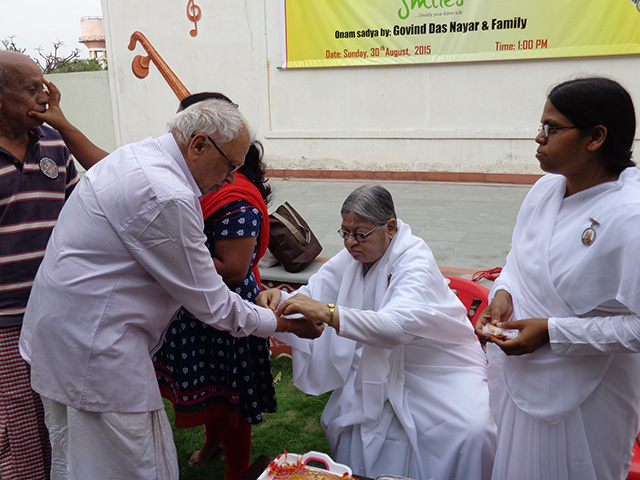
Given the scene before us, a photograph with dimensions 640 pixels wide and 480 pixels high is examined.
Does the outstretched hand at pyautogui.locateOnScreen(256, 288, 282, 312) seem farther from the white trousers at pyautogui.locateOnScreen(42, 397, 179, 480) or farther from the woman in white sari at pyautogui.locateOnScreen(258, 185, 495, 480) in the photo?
the white trousers at pyautogui.locateOnScreen(42, 397, 179, 480)

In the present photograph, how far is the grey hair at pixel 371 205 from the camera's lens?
2561mm

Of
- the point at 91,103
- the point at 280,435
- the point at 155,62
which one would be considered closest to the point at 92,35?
the point at 91,103

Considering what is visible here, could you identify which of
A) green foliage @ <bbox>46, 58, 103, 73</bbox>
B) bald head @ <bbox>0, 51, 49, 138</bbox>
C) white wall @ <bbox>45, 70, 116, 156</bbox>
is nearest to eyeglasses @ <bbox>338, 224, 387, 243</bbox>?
bald head @ <bbox>0, 51, 49, 138</bbox>

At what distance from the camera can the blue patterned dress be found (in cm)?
259

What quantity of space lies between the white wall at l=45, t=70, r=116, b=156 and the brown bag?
30.8ft

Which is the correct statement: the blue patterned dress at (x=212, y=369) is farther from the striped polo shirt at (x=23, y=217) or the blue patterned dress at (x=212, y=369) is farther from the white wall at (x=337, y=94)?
the white wall at (x=337, y=94)

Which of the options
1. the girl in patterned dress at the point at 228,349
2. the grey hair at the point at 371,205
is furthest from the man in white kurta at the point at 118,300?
the grey hair at the point at 371,205

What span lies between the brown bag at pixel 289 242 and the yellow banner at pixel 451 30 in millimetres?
6086

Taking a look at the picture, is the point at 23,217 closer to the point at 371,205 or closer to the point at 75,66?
the point at 371,205

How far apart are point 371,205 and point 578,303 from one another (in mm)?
992

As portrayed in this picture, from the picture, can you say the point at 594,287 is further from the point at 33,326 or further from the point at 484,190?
the point at 484,190

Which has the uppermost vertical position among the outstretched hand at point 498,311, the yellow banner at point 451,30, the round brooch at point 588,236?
the yellow banner at point 451,30

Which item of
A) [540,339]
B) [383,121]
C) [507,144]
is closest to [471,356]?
[540,339]

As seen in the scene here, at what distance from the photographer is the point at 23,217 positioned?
222cm
